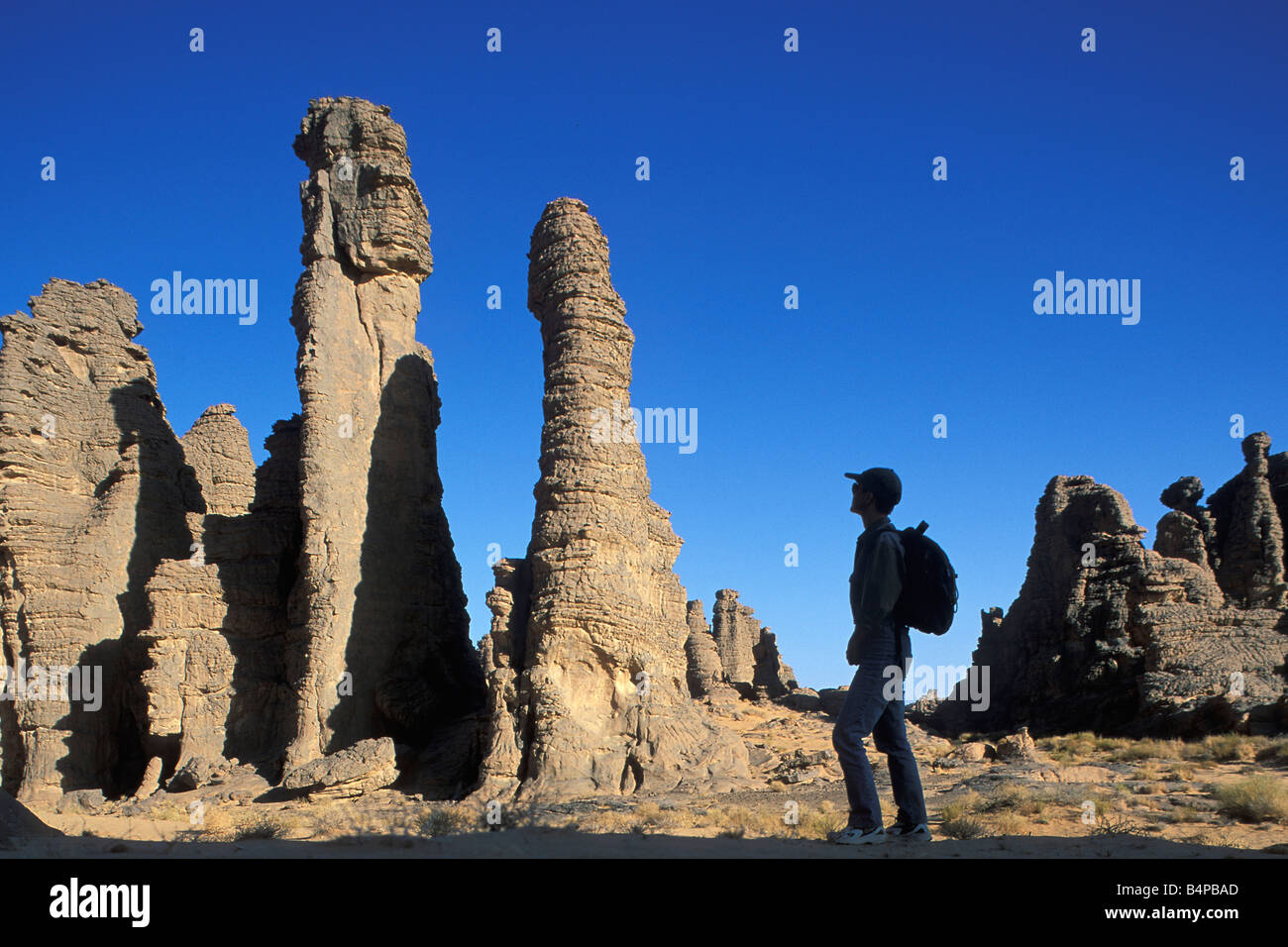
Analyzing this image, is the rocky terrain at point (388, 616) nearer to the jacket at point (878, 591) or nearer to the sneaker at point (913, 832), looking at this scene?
the sneaker at point (913, 832)

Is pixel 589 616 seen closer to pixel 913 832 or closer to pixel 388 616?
pixel 388 616

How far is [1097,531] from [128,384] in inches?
1098

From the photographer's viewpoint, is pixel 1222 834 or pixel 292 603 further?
pixel 292 603

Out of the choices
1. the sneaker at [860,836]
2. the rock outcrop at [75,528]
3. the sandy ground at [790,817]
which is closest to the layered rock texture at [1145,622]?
the sandy ground at [790,817]

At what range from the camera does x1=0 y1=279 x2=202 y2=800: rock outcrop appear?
20.6 m

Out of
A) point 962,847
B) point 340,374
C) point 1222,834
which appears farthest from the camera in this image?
point 340,374

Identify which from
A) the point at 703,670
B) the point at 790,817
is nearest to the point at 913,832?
the point at 790,817

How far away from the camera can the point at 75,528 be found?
21.8 m

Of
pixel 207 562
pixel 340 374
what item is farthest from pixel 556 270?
pixel 207 562

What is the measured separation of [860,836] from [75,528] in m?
22.0

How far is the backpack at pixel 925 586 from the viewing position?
5.73 meters

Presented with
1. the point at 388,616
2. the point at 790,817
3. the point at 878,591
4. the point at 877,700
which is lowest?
the point at 790,817
